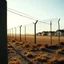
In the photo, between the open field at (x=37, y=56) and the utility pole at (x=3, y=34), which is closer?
the utility pole at (x=3, y=34)

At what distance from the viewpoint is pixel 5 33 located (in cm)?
203

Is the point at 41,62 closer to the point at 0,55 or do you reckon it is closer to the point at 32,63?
the point at 32,63

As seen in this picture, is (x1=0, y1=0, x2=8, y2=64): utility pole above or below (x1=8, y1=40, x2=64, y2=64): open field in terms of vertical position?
above

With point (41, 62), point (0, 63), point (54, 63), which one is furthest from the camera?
point (41, 62)

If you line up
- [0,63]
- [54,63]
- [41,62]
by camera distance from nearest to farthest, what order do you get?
[0,63]
[54,63]
[41,62]

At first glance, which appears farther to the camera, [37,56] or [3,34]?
[37,56]

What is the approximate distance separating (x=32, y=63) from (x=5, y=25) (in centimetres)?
695

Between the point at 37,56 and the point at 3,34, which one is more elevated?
the point at 3,34

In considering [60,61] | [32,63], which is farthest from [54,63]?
[32,63]

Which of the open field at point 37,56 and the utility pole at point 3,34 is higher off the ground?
the utility pole at point 3,34

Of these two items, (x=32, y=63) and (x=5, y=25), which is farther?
(x=32, y=63)

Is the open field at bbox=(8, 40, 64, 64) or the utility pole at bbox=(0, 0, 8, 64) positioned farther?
the open field at bbox=(8, 40, 64, 64)

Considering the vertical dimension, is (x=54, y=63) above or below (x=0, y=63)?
below

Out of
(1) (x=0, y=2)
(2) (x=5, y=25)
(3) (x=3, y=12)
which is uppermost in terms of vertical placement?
(1) (x=0, y=2)
